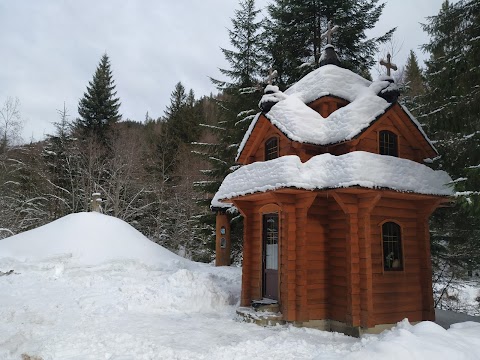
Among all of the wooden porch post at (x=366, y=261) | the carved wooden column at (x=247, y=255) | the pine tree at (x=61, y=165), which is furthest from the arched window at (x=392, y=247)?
the pine tree at (x=61, y=165)

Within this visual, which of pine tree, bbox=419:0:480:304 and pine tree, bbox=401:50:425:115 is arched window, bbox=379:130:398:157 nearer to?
pine tree, bbox=419:0:480:304

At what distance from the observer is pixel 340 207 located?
389 inches

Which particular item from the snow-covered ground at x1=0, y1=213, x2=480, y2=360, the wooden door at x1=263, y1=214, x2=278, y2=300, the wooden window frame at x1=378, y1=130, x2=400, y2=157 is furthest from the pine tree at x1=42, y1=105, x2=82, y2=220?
the wooden window frame at x1=378, y1=130, x2=400, y2=157

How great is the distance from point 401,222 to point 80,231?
13.3 m

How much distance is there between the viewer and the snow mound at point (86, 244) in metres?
14.5

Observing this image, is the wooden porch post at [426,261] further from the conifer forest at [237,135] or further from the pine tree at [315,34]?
the pine tree at [315,34]

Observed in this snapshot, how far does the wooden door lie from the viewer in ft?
35.6

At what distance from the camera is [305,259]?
9531 mm

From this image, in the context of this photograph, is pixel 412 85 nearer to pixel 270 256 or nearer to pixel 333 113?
pixel 333 113

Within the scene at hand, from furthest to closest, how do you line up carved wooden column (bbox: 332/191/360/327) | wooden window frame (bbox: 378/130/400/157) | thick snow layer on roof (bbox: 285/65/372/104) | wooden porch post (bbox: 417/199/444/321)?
thick snow layer on roof (bbox: 285/65/372/104), wooden window frame (bbox: 378/130/400/157), wooden porch post (bbox: 417/199/444/321), carved wooden column (bbox: 332/191/360/327)

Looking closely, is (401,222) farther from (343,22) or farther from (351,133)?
(343,22)

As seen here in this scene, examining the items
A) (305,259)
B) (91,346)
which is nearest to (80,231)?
(91,346)

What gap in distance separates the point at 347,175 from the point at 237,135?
11536mm

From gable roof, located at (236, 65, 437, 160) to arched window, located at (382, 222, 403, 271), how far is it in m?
2.95
